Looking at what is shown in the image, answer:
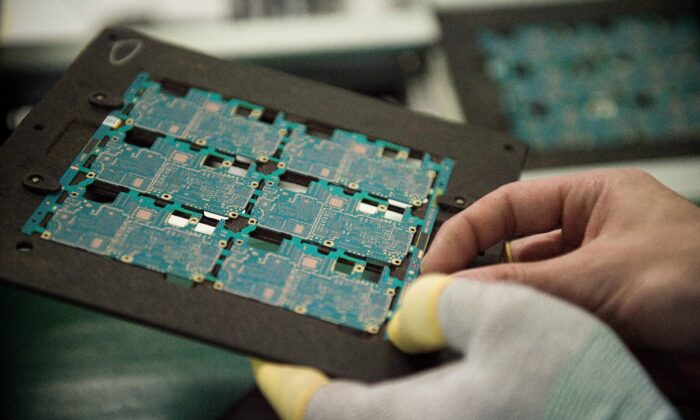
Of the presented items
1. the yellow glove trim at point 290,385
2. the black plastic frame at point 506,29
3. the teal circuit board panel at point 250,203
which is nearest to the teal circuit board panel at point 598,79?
the black plastic frame at point 506,29

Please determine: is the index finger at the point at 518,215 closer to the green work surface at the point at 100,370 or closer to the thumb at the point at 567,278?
the thumb at the point at 567,278

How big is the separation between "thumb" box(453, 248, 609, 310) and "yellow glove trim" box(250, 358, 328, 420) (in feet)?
1.22

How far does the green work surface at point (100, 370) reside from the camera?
1.66 metres

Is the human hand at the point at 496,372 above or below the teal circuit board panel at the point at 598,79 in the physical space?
below

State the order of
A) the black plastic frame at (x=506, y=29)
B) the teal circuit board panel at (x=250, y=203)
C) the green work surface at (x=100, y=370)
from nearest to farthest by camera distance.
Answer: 1. the teal circuit board panel at (x=250, y=203)
2. the green work surface at (x=100, y=370)
3. the black plastic frame at (x=506, y=29)

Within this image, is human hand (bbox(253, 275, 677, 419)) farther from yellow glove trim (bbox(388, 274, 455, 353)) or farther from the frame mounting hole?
the frame mounting hole

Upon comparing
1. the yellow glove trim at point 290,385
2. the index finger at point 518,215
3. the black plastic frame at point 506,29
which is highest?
the black plastic frame at point 506,29

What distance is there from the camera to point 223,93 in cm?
167

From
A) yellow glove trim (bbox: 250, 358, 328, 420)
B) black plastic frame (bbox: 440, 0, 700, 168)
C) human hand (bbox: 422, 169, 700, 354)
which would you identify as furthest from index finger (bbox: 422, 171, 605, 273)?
black plastic frame (bbox: 440, 0, 700, 168)

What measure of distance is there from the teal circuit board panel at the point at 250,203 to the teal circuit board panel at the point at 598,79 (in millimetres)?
1138

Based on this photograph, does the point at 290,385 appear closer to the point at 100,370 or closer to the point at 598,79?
the point at 100,370

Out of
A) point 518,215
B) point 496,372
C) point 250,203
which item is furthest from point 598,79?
point 496,372

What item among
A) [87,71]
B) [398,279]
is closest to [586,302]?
[398,279]

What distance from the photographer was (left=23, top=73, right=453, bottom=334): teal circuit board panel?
135 cm
